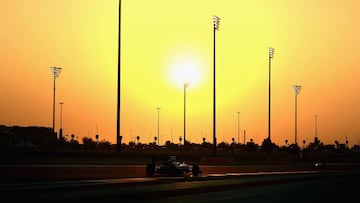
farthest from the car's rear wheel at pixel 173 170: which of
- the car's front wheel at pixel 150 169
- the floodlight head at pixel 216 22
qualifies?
the floodlight head at pixel 216 22

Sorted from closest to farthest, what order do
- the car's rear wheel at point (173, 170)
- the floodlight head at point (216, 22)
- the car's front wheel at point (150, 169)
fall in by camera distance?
the car's front wheel at point (150, 169) < the car's rear wheel at point (173, 170) < the floodlight head at point (216, 22)

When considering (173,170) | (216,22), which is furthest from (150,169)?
(216,22)

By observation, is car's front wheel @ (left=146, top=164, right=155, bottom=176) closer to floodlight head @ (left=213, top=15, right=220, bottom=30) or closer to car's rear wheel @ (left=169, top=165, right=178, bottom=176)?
car's rear wheel @ (left=169, top=165, right=178, bottom=176)

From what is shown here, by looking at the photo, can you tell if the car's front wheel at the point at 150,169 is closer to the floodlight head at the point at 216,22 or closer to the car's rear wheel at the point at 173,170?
the car's rear wheel at the point at 173,170

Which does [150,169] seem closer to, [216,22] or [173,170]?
[173,170]

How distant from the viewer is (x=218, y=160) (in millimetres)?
93125

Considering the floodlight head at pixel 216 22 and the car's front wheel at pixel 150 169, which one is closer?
the car's front wheel at pixel 150 169

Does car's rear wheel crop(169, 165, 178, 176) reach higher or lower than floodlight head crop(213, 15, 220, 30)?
lower

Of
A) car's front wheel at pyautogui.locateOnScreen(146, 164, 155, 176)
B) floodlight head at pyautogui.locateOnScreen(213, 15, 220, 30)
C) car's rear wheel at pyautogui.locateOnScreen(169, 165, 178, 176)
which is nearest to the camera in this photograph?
car's front wheel at pyautogui.locateOnScreen(146, 164, 155, 176)

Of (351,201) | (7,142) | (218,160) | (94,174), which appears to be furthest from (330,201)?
(7,142)

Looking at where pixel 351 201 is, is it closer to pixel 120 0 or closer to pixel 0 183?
pixel 0 183

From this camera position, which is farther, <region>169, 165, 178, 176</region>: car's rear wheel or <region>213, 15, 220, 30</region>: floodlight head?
<region>213, 15, 220, 30</region>: floodlight head

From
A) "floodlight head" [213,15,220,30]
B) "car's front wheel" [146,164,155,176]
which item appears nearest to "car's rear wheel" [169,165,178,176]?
"car's front wheel" [146,164,155,176]

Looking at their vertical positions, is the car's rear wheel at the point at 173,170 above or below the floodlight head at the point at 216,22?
below
